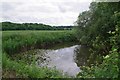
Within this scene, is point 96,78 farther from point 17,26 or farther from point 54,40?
point 17,26

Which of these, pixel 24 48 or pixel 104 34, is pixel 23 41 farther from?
pixel 104 34

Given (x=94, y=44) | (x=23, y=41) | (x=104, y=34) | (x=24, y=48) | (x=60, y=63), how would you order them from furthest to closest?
(x=23, y=41)
(x=24, y=48)
(x=60, y=63)
(x=104, y=34)
(x=94, y=44)

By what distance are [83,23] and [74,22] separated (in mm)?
1872

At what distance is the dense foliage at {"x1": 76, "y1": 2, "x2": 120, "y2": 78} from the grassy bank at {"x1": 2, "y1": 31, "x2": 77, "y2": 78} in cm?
117

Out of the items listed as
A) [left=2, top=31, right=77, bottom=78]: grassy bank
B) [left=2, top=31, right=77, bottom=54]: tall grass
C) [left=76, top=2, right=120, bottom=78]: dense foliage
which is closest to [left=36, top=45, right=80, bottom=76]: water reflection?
[left=76, top=2, right=120, bottom=78]: dense foliage

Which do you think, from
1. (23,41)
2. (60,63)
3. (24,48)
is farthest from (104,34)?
(23,41)

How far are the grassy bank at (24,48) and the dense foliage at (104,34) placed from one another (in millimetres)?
1166

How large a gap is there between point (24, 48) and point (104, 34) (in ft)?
17.3

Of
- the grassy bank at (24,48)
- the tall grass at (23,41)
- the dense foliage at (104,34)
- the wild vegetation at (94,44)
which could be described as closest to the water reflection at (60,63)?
the wild vegetation at (94,44)

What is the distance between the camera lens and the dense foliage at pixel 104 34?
6387 mm

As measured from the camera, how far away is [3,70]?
294 inches

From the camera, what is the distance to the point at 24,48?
1509 centimetres

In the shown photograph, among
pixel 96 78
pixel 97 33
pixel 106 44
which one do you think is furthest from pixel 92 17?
pixel 96 78

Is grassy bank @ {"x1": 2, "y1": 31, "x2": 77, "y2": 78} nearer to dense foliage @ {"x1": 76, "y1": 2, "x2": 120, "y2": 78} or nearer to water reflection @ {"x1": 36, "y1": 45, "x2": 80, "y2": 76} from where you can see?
dense foliage @ {"x1": 76, "y1": 2, "x2": 120, "y2": 78}
